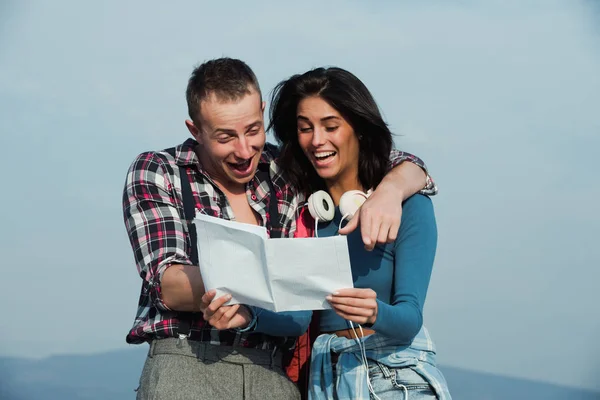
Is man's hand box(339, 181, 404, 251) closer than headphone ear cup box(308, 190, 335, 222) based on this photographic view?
Yes

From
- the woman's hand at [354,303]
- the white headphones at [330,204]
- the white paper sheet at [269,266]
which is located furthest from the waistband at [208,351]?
the woman's hand at [354,303]

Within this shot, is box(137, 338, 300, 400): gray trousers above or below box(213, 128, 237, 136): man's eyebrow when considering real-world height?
below

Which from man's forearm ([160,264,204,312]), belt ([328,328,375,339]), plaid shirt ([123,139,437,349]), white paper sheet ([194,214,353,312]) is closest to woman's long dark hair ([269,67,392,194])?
plaid shirt ([123,139,437,349])

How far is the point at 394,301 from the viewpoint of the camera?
8.38 feet

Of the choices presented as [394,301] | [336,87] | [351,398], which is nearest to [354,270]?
[394,301]

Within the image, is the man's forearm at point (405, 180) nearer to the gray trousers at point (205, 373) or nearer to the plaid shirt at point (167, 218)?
the plaid shirt at point (167, 218)

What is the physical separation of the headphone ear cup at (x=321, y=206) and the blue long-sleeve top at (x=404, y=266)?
0.18 ft

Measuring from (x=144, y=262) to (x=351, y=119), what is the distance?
87 centimetres

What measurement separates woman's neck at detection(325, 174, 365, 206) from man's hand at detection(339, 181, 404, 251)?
0.35 meters

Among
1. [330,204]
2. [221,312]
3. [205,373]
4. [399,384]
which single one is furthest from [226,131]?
[399,384]

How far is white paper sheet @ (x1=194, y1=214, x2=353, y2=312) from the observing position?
222 centimetres

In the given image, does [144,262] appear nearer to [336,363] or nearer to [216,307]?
[216,307]

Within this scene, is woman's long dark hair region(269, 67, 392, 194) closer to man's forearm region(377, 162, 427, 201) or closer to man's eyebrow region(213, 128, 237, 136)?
man's forearm region(377, 162, 427, 201)

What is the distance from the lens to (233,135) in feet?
9.38
